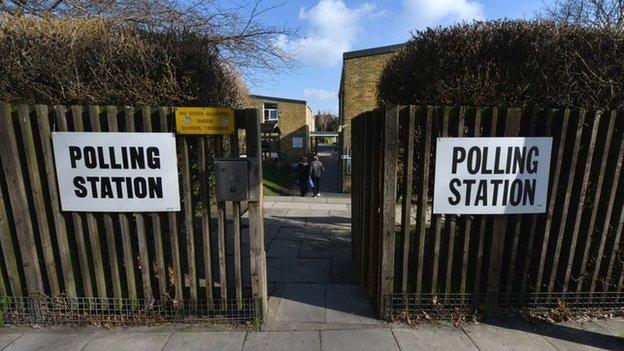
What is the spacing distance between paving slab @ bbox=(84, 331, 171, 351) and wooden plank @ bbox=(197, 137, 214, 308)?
543mm

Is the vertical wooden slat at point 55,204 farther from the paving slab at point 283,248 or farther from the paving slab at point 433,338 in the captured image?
the paving slab at point 433,338

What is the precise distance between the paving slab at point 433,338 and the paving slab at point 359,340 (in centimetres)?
10

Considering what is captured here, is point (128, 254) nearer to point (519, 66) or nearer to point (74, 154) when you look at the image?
point (74, 154)

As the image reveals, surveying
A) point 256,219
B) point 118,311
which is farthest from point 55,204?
point 256,219

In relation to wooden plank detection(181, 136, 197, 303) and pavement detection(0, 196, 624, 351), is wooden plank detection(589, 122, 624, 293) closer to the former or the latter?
pavement detection(0, 196, 624, 351)

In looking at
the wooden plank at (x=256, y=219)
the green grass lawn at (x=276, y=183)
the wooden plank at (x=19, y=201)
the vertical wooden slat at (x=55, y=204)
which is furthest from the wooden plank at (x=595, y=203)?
the green grass lawn at (x=276, y=183)

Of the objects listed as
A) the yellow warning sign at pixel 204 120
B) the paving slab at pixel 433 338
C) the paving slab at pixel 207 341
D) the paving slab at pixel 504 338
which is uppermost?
the yellow warning sign at pixel 204 120

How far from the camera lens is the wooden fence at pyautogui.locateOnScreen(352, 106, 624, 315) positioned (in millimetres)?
3322

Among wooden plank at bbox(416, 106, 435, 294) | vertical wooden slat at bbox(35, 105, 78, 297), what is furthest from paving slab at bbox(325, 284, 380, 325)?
vertical wooden slat at bbox(35, 105, 78, 297)

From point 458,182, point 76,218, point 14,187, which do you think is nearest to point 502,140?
point 458,182

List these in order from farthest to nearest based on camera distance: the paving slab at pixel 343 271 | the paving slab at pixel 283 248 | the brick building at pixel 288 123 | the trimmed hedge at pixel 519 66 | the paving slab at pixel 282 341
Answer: the brick building at pixel 288 123 < the paving slab at pixel 283 248 < the paving slab at pixel 343 271 < the trimmed hedge at pixel 519 66 < the paving slab at pixel 282 341

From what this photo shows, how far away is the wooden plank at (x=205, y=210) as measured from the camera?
326cm

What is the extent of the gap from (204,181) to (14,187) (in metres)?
1.83

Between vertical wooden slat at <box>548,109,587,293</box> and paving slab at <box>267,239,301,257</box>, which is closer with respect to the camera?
vertical wooden slat at <box>548,109,587,293</box>
